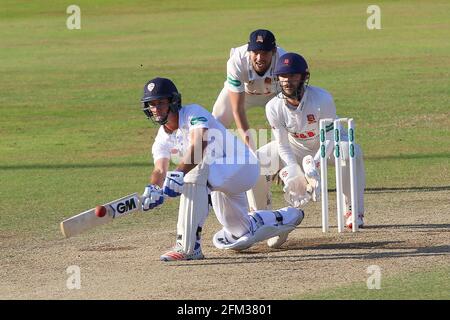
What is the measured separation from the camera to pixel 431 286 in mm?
7781

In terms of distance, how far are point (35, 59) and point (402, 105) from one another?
12.3 meters

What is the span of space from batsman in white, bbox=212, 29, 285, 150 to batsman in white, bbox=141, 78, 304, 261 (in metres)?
1.69

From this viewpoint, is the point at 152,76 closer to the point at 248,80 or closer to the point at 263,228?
the point at 248,80

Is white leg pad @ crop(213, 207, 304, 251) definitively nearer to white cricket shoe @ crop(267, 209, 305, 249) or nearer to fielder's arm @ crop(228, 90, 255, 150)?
white cricket shoe @ crop(267, 209, 305, 249)

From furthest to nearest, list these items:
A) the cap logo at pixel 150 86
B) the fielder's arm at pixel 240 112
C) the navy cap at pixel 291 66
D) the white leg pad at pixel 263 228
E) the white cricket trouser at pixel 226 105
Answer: the white cricket trouser at pixel 226 105 < the fielder's arm at pixel 240 112 < the navy cap at pixel 291 66 < the white leg pad at pixel 263 228 < the cap logo at pixel 150 86

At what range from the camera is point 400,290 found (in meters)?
7.71

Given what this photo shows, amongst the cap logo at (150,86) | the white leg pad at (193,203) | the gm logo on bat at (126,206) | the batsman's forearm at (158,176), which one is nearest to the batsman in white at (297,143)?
the white leg pad at (193,203)

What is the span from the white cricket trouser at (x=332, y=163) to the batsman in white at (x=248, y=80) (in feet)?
1.28

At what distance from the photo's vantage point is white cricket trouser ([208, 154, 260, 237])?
8.96 m

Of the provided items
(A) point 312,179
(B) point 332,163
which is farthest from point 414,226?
(A) point 312,179

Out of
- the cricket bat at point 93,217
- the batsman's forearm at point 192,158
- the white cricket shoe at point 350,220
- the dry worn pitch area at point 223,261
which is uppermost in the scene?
the batsman's forearm at point 192,158

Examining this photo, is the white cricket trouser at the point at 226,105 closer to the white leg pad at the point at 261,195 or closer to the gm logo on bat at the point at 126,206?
the white leg pad at the point at 261,195

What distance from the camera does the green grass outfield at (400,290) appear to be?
753 centimetres

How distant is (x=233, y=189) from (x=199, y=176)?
0.37m
